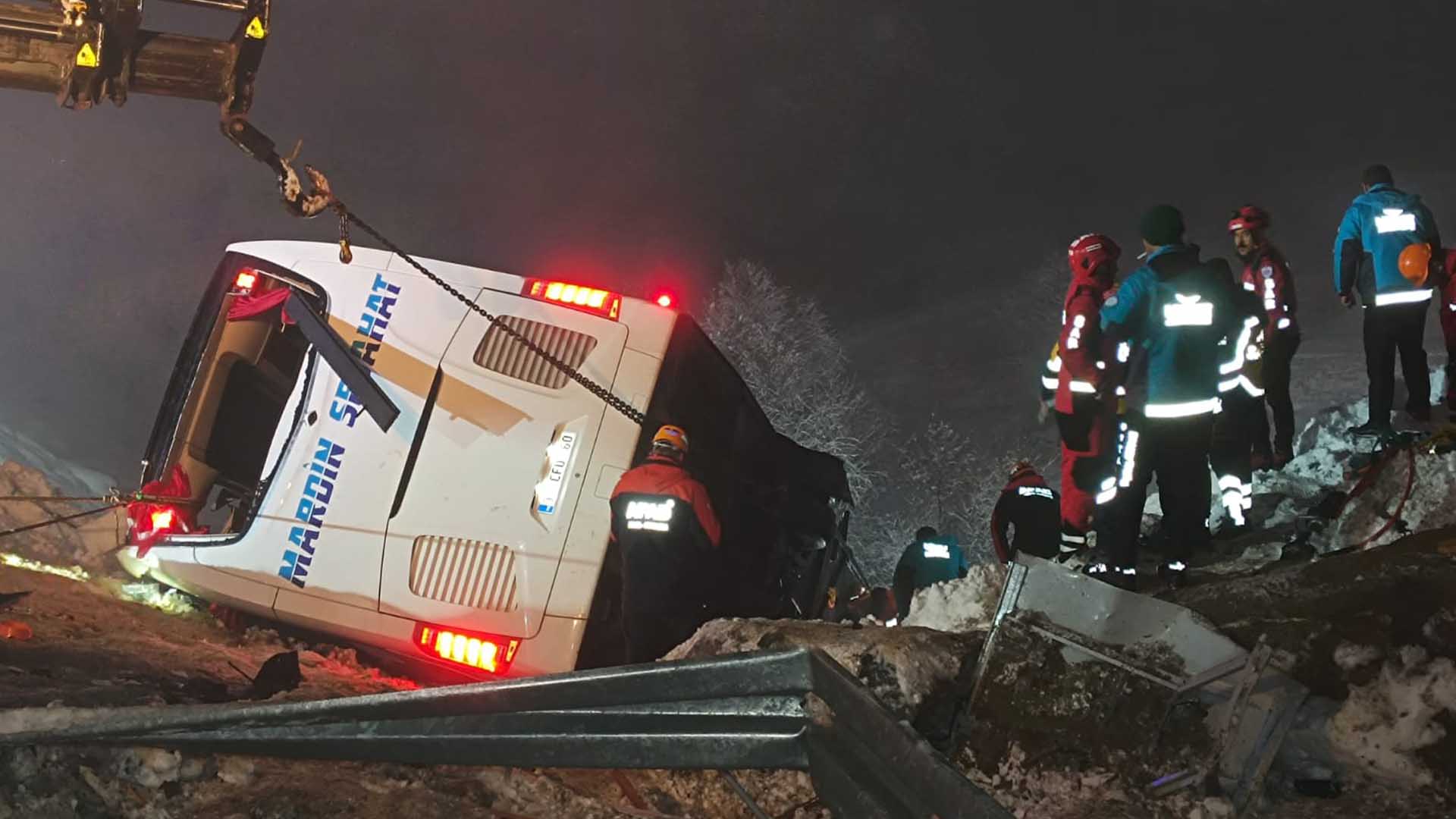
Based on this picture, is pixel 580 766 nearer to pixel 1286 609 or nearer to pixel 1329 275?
pixel 1286 609

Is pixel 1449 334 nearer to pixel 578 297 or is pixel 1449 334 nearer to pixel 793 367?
pixel 578 297

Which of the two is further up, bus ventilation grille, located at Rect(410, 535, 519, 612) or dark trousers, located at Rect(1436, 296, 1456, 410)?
dark trousers, located at Rect(1436, 296, 1456, 410)

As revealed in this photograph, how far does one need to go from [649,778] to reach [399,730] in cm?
79

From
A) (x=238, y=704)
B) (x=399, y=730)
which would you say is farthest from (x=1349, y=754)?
(x=238, y=704)

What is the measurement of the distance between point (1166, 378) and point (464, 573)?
Answer: 10.5 feet

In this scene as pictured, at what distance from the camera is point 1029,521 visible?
5633mm

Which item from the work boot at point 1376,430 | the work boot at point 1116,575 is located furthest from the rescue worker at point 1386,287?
the work boot at point 1116,575

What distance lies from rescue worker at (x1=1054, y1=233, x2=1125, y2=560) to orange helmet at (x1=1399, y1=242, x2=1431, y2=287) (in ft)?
6.44

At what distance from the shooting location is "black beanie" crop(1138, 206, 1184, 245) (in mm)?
4441

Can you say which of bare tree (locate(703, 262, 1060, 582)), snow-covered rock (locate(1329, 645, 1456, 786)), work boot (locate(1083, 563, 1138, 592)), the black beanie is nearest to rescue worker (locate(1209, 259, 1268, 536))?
the black beanie

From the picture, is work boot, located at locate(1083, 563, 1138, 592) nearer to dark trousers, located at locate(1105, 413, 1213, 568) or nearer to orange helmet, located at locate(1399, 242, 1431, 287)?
dark trousers, located at locate(1105, 413, 1213, 568)

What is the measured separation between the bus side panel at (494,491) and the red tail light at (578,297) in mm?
79

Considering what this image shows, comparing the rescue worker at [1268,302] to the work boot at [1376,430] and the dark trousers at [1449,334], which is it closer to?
the work boot at [1376,430]

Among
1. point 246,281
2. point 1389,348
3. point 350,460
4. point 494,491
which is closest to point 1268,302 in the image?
point 1389,348
